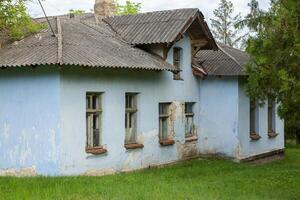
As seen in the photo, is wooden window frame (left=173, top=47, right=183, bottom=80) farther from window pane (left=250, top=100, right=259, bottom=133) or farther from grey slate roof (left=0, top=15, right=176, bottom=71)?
window pane (left=250, top=100, right=259, bottom=133)

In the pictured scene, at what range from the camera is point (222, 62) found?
21.8 metres

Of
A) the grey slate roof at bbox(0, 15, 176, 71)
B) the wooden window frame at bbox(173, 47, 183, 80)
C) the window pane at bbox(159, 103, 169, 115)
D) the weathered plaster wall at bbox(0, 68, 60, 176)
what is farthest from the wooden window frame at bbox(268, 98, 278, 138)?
the weathered plaster wall at bbox(0, 68, 60, 176)

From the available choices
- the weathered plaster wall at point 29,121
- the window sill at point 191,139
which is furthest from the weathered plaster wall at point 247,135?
the weathered plaster wall at point 29,121

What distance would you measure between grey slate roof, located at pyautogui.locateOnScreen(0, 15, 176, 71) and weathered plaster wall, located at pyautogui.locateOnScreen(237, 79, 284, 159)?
4854 mm

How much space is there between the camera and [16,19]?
16359mm

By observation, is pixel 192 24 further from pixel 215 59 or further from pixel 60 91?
pixel 60 91

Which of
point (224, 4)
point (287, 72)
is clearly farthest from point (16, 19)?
point (224, 4)

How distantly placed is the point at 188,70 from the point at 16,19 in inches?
280

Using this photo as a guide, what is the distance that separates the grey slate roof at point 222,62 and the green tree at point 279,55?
738cm

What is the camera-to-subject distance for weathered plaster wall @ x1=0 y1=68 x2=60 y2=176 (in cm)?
1462

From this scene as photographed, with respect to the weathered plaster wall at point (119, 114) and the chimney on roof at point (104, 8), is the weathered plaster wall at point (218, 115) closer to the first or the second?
the weathered plaster wall at point (119, 114)

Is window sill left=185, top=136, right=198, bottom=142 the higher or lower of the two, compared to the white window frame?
lower

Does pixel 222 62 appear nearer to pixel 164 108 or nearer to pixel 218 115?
pixel 218 115

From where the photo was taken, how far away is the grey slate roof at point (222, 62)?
20938 millimetres
